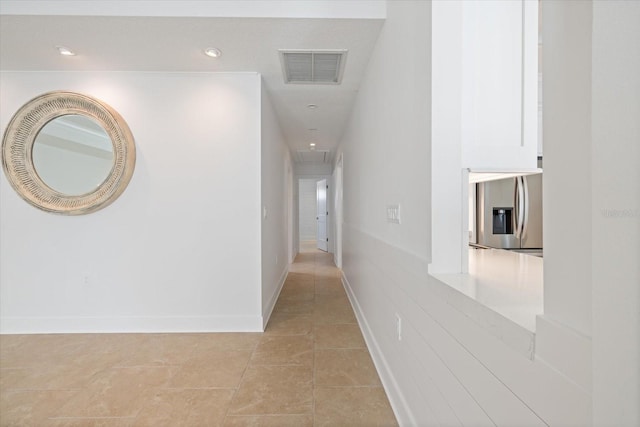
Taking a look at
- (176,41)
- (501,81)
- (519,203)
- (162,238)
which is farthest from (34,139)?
(519,203)

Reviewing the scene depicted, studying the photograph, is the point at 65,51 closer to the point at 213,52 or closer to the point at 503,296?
the point at 213,52

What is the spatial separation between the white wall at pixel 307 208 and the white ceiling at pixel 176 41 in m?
7.48

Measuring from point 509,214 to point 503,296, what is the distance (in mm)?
1810

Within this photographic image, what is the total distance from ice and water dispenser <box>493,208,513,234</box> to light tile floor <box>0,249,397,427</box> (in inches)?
57.5

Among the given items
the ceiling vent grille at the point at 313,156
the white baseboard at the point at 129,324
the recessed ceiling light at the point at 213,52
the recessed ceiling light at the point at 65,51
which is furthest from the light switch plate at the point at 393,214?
the ceiling vent grille at the point at 313,156

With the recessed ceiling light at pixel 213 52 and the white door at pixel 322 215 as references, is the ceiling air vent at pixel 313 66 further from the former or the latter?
the white door at pixel 322 215

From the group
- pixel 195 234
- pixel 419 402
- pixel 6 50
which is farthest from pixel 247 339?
pixel 6 50

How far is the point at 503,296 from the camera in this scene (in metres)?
0.86

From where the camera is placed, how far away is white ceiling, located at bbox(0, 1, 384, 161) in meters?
1.97

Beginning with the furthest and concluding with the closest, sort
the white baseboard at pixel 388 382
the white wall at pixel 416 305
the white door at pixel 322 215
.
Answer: the white door at pixel 322 215
the white baseboard at pixel 388 382
the white wall at pixel 416 305

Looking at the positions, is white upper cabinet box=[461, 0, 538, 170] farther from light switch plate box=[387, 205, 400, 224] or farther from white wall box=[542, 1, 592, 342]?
white wall box=[542, 1, 592, 342]

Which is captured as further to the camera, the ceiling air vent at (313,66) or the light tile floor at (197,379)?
the ceiling air vent at (313,66)

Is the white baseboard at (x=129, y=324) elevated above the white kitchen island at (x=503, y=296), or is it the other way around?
the white kitchen island at (x=503, y=296)

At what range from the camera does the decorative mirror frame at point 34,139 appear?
8.71 ft
